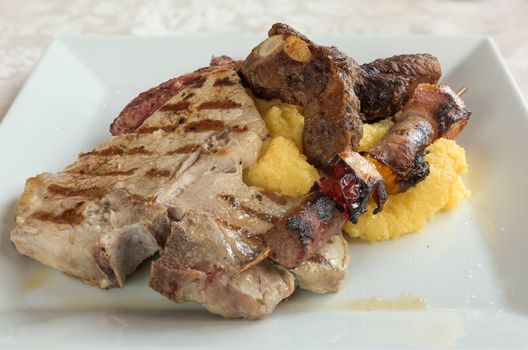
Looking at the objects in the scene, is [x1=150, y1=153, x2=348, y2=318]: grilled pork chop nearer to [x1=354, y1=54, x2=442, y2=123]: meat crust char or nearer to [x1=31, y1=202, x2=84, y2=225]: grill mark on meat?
[x1=31, y1=202, x2=84, y2=225]: grill mark on meat

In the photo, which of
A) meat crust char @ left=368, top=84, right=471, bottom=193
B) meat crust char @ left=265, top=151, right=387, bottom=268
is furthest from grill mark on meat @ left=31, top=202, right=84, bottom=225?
meat crust char @ left=368, top=84, right=471, bottom=193

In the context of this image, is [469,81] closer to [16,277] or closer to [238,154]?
[238,154]

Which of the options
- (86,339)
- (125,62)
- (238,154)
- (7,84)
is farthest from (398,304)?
(7,84)

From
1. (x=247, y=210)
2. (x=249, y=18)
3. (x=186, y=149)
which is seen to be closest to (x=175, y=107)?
(x=186, y=149)

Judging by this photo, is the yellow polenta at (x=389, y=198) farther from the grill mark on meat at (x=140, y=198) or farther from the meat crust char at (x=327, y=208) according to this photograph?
the grill mark on meat at (x=140, y=198)

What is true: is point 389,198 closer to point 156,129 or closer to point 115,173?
point 156,129
